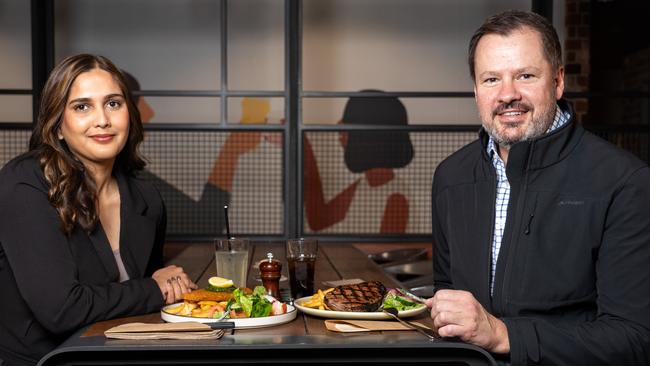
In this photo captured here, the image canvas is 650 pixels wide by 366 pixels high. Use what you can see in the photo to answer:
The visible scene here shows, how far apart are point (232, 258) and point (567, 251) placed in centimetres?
79

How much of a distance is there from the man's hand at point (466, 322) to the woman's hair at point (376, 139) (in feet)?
9.46

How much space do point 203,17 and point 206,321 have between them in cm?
348

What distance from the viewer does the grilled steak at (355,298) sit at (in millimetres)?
1681

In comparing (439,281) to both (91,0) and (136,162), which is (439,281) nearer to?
(136,162)

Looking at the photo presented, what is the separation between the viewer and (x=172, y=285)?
1895 mm

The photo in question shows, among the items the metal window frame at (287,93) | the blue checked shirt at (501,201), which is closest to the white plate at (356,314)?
the blue checked shirt at (501,201)

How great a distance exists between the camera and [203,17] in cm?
484

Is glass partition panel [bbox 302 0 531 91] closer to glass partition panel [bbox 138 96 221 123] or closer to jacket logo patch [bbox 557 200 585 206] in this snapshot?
glass partition panel [bbox 138 96 221 123]

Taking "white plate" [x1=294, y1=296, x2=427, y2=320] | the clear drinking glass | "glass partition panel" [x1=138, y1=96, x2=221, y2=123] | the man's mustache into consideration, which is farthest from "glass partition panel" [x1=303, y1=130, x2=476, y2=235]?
"white plate" [x1=294, y1=296, x2=427, y2=320]

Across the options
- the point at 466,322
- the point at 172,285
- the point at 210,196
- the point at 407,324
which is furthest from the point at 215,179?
the point at 466,322

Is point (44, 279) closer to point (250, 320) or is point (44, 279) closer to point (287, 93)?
point (250, 320)

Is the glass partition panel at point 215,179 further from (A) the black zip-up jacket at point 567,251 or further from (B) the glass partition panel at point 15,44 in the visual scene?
(A) the black zip-up jacket at point 567,251

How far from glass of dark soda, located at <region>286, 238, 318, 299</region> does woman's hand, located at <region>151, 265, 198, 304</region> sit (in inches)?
9.3

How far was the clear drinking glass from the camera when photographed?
205cm
